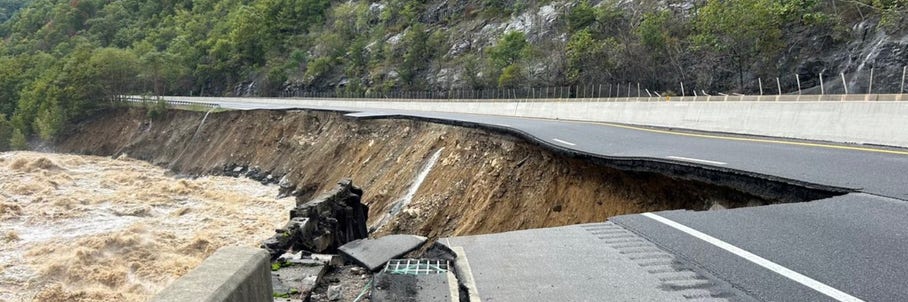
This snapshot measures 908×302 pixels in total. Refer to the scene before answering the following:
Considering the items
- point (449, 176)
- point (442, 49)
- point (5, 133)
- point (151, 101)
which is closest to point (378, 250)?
point (449, 176)

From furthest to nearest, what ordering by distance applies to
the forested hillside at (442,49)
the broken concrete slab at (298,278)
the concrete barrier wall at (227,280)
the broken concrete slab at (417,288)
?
the forested hillside at (442,49) < the broken concrete slab at (298,278) < the broken concrete slab at (417,288) < the concrete barrier wall at (227,280)

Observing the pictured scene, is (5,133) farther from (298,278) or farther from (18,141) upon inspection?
(298,278)

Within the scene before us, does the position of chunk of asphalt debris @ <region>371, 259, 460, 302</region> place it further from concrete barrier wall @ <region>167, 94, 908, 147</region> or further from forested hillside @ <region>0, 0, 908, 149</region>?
forested hillside @ <region>0, 0, 908, 149</region>

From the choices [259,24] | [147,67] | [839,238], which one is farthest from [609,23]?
[259,24]

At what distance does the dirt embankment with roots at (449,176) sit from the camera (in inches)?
406

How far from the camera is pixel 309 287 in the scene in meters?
5.81

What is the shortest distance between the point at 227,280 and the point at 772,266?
395 cm

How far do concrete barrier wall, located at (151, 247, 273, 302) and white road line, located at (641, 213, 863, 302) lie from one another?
3.62 meters

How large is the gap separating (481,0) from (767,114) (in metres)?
59.4

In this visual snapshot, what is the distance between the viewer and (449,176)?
16.0 metres

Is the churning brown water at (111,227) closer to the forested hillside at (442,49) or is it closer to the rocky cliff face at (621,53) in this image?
the rocky cliff face at (621,53)

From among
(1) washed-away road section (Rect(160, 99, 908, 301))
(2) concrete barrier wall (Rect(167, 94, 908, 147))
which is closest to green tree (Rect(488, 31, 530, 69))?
(2) concrete barrier wall (Rect(167, 94, 908, 147))

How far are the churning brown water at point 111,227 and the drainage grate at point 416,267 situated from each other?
37.5 ft

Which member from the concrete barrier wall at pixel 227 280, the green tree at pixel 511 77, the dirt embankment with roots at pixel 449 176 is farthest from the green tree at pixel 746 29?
the concrete barrier wall at pixel 227 280
